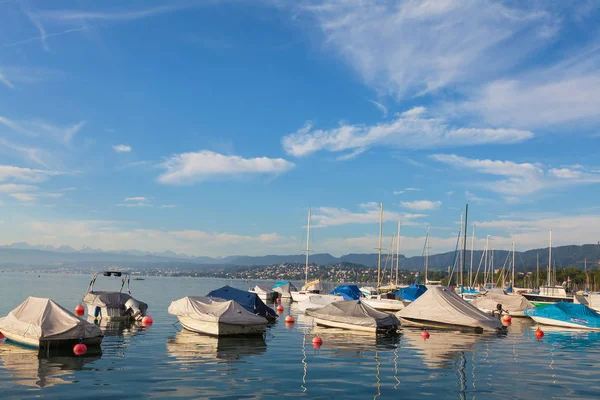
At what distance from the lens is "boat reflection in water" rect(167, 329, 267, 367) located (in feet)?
85.0

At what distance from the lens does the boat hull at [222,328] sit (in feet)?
110

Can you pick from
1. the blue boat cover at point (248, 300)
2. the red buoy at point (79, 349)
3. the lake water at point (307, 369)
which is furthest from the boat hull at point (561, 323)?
the red buoy at point (79, 349)

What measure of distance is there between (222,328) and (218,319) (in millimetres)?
639

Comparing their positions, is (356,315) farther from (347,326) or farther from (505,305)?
(505,305)

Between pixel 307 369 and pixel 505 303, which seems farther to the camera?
pixel 505 303

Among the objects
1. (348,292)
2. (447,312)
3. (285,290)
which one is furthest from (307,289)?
(447,312)

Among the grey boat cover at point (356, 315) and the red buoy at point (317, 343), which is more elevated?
the grey boat cover at point (356, 315)

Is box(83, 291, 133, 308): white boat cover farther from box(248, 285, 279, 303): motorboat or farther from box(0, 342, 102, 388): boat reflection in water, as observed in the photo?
box(248, 285, 279, 303): motorboat

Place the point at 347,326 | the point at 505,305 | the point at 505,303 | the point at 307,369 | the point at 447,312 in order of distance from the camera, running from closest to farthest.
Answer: the point at 307,369
the point at 347,326
the point at 447,312
the point at 505,305
the point at 505,303

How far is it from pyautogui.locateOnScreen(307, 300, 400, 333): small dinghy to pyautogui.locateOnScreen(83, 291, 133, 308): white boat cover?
16.1m

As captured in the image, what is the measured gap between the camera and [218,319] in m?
33.4

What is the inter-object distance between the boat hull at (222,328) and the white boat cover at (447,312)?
13828 mm

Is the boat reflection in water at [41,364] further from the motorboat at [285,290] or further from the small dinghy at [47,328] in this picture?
the motorboat at [285,290]

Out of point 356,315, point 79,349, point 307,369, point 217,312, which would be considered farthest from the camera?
point 356,315
